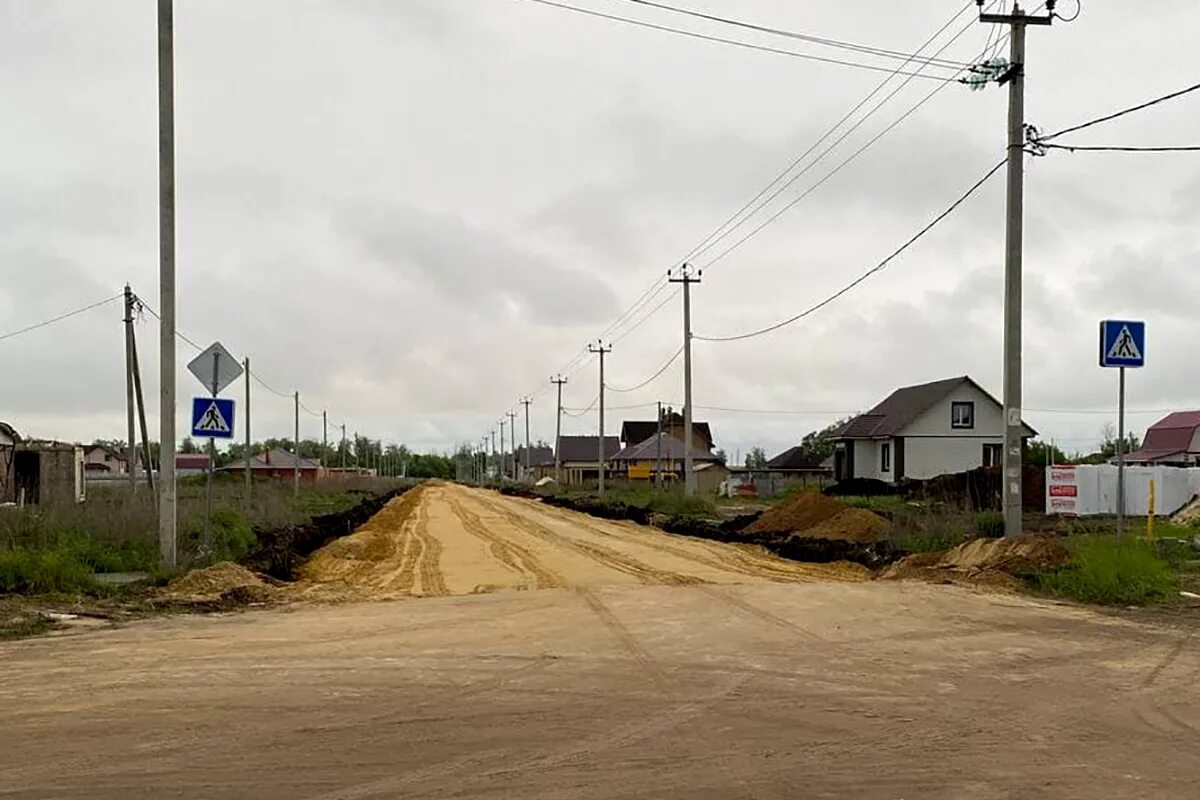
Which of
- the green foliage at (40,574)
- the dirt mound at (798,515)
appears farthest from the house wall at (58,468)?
the green foliage at (40,574)

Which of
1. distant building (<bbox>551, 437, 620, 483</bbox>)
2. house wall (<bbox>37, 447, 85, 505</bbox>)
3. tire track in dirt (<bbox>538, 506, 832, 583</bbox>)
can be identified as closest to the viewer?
tire track in dirt (<bbox>538, 506, 832, 583</bbox>)

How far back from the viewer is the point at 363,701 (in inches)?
357

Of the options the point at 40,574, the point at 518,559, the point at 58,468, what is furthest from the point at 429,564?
the point at 58,468

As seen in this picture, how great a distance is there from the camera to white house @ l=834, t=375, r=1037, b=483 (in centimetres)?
6344

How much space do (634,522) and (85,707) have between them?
1396 inches

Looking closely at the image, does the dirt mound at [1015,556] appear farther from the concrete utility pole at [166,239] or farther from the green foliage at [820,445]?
the green foliage at [820,445]

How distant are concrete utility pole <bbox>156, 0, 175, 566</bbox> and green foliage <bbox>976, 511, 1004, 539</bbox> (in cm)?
1493

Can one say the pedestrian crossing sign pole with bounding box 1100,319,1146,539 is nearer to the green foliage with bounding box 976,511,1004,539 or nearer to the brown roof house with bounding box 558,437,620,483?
the green foliage with bounding box 976,511,1004,539

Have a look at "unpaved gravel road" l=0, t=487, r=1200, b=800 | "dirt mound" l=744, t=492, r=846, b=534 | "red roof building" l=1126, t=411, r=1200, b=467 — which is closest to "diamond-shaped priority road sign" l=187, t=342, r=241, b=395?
"unpaved gravel road" l=0, t=487, r=1200, b=800

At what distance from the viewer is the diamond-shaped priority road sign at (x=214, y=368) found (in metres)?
18.8

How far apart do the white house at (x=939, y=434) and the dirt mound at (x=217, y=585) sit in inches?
1958

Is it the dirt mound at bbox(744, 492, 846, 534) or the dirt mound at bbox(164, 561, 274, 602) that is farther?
the dirt mound at bbox(744, 492, 846, 534)

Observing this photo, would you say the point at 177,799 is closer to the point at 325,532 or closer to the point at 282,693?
the point at 282,693

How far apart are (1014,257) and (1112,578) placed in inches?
244
